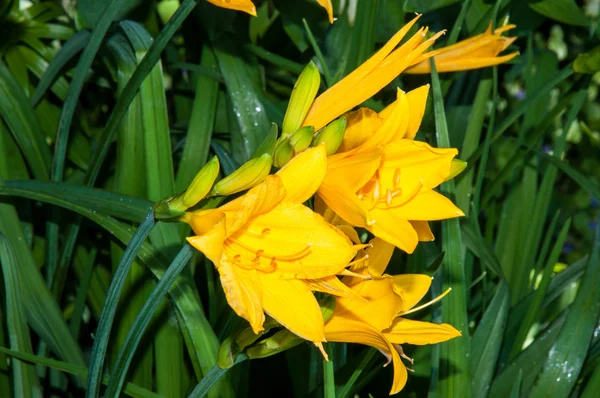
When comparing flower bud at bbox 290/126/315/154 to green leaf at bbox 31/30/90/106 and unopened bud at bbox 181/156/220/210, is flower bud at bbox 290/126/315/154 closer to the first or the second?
unopened bud at bbox 181/156/220/210

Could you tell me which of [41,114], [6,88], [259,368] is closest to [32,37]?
[41,114]

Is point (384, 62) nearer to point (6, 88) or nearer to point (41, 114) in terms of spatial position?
point (6, 88)

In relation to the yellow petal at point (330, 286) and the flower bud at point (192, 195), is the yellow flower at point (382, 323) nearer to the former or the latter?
the yellow petal at point (330, 286)

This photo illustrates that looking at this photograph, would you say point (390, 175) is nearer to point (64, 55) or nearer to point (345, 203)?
point (345, 203)

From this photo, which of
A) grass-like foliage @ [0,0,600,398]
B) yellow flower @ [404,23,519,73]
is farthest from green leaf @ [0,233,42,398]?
yellow flower @ [404,23,519,73]

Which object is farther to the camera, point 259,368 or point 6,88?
point 259,368

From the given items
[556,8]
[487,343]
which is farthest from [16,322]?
[556,8]
